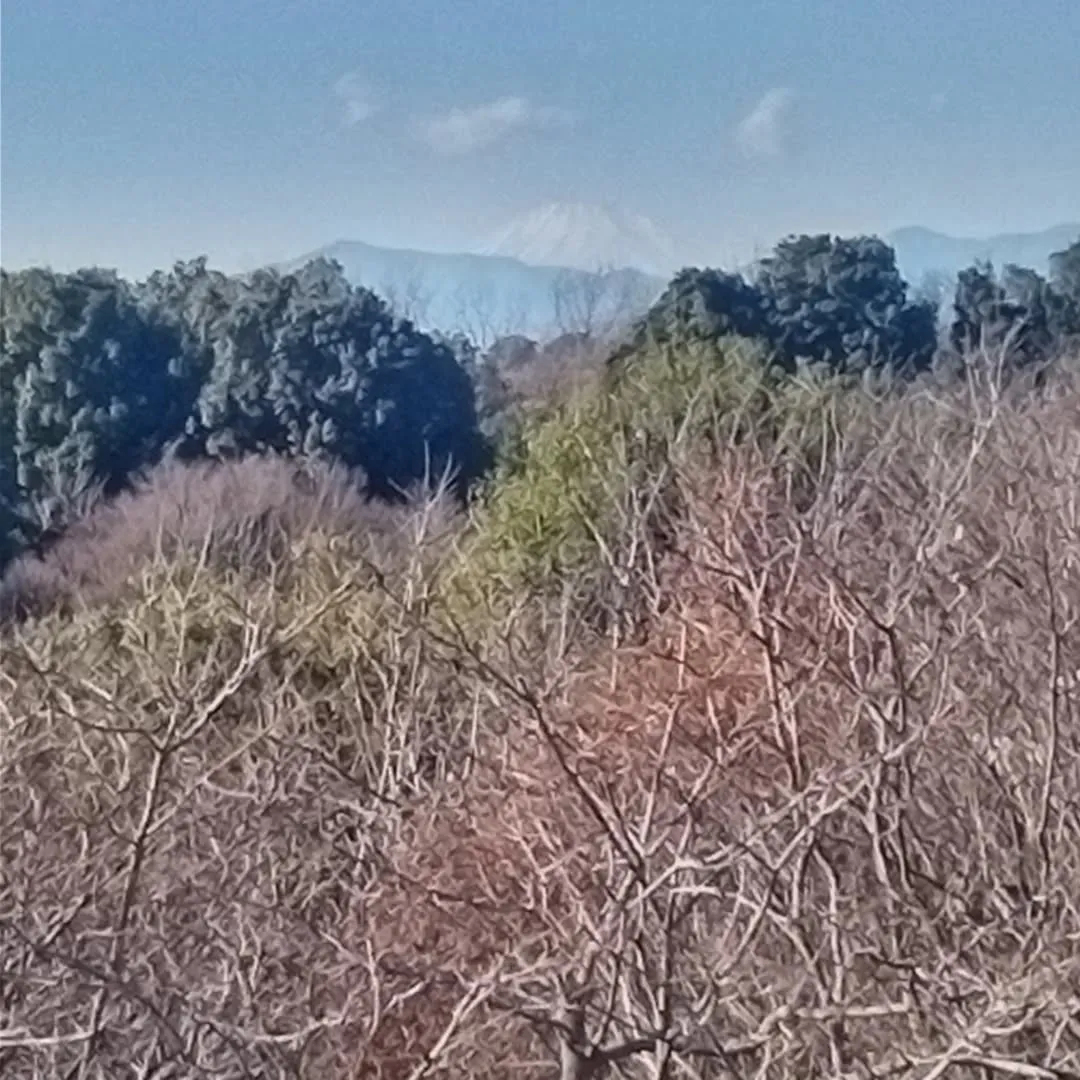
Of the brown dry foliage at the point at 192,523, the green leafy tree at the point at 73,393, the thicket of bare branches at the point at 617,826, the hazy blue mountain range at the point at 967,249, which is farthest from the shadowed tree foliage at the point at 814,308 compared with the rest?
the thicket of bare branches at the point at 617,826

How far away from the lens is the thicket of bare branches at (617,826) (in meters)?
2.77

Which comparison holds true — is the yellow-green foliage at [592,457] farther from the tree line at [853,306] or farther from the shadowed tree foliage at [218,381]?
the shadowed tree foliage at [218,381]

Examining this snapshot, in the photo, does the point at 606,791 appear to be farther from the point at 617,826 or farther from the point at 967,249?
the point at 967,249

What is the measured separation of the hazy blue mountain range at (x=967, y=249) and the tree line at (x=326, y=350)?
0.10 m

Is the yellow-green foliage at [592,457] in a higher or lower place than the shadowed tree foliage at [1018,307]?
lower

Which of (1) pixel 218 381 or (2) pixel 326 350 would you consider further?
(2) pixel 326 350

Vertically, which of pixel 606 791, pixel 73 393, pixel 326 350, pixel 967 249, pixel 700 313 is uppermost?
pixel 967 249

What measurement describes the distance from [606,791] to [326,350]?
6420 millimetres

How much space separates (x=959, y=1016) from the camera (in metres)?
2.77

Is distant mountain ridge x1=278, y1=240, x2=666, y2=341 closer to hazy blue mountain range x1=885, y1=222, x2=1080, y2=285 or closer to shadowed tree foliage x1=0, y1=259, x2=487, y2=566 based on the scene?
shadowed tree foliage x1=0, y1=259, x2=487, y2=566

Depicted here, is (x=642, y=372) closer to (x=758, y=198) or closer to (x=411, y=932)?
(x=758, y=198)

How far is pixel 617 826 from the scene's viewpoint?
2.59m

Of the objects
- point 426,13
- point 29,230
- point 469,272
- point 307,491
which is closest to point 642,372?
point 469,272

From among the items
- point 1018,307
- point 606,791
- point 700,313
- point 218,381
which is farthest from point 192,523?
point 606,791
